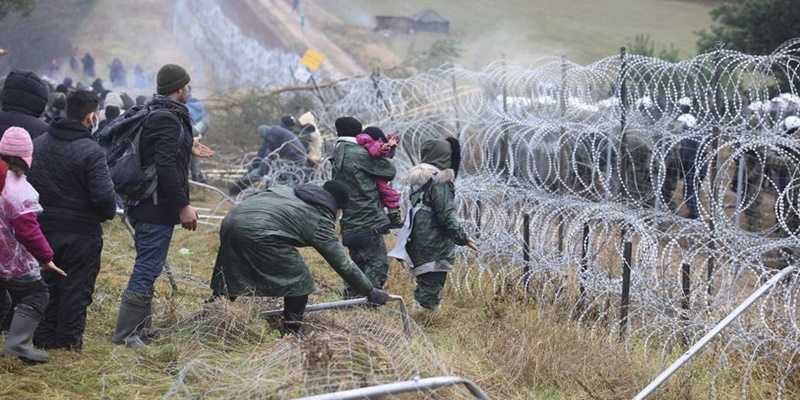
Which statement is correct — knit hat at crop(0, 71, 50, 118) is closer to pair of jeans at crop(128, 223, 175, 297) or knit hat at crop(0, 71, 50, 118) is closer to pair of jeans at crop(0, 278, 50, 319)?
pair of jeans at crop(128, 223, 175, 297)

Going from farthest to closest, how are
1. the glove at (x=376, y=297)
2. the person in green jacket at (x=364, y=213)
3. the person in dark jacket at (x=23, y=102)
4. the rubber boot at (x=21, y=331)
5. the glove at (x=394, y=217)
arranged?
the glove at (x=394, y=217)
the person in green jacket at (x=364, y=213)
the person in dark jacket at (x=23, y=102)
the glove at (x=376, y=297)
the rubber boot at (x=21, y=331)

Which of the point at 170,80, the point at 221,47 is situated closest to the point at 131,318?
the point at 170,80

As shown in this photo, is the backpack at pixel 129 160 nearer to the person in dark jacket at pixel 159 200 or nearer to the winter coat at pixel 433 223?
the person in dark jacket at pixel 159 200

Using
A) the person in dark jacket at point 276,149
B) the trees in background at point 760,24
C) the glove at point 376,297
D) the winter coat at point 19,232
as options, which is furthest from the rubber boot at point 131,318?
the trees in background at point 760,24

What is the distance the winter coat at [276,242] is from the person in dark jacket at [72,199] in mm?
704

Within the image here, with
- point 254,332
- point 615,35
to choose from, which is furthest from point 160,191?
point 615,35

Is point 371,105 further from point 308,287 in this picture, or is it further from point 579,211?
point 308,287

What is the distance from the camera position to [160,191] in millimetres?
5039

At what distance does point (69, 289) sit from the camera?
493 cm

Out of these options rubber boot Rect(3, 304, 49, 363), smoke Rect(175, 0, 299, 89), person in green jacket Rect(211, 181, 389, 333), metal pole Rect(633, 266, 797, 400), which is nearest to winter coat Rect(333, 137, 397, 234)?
person in green jacket Rect(211, 181, 389, 333)

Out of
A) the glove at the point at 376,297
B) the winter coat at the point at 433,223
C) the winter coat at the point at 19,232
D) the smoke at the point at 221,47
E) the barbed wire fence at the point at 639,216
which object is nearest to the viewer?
the winter coat at the point at 19,232

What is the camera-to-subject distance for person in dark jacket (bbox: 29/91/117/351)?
15.9 feet

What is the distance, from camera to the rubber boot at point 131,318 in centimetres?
513

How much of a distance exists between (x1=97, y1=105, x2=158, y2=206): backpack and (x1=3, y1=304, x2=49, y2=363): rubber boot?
2.78 feet
